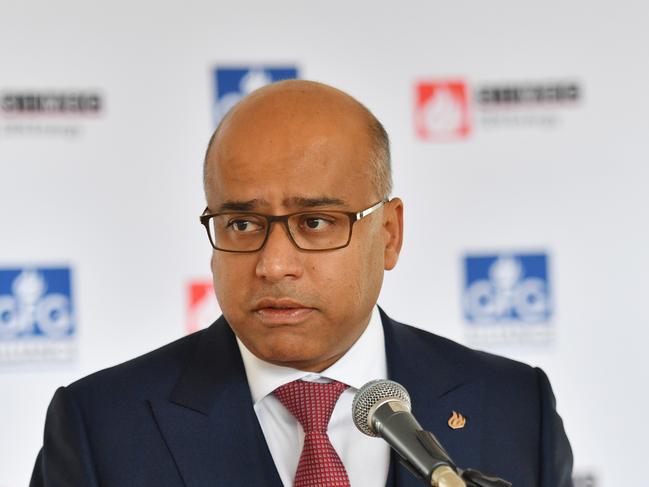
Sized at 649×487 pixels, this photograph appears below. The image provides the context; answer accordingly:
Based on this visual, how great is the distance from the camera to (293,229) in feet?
5.42

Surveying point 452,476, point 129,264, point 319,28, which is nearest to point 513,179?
point 319,28

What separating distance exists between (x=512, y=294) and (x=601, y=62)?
2.84 ft

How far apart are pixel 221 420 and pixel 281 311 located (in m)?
0.27

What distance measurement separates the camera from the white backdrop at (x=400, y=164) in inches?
133

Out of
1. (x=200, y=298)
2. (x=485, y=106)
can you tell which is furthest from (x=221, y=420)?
(x=485, y=106)

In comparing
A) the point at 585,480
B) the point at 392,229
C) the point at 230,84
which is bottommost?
the point at 585,480

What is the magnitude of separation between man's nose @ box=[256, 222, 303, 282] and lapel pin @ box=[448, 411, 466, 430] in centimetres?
44

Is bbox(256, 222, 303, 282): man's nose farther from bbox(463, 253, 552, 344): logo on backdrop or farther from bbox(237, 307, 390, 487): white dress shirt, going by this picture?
bbox(463, 253, 552, 344): logo on backdrop

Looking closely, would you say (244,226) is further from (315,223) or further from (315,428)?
(315,428)

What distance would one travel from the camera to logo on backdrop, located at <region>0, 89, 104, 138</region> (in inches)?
132

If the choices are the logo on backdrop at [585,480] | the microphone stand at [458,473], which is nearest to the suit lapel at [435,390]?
the microphone stand at [458,473]

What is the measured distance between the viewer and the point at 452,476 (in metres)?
1.12

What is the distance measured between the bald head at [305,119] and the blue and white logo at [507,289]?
1.73 m

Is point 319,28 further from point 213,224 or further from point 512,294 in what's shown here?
point 213,224
